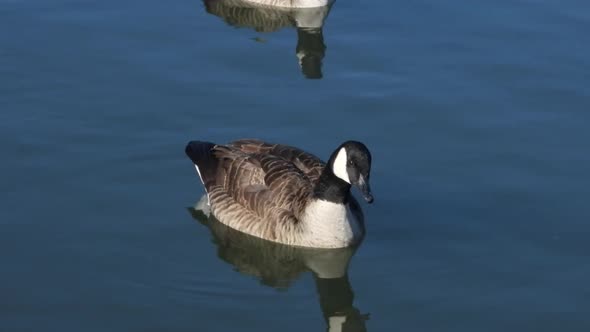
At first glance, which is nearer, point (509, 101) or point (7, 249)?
point (7, 249)

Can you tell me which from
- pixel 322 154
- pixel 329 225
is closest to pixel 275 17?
pixel 322 154

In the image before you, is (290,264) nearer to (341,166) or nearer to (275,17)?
(341,166)

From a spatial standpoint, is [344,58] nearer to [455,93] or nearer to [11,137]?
[455,93]

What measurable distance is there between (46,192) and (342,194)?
353 cm

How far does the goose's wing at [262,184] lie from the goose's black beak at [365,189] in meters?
1.03

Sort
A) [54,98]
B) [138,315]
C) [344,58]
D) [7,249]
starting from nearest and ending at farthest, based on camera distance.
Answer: [138,315] < [7,249] < [54,98] < [344,58]

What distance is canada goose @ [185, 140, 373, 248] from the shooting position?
46.5 feet

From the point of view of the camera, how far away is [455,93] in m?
18.0

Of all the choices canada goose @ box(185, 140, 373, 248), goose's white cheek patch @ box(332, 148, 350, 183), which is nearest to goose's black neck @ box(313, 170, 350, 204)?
canada goose @ box(185, 140, 373, 248)


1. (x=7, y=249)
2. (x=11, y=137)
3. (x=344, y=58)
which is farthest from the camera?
(x=344, y=58)

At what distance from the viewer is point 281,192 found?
1465 cm

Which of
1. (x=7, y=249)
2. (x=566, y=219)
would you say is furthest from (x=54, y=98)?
(x=566, y=219)

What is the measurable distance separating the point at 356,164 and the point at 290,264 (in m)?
1.57

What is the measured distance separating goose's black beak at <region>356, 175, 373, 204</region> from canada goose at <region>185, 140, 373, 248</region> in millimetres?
98
